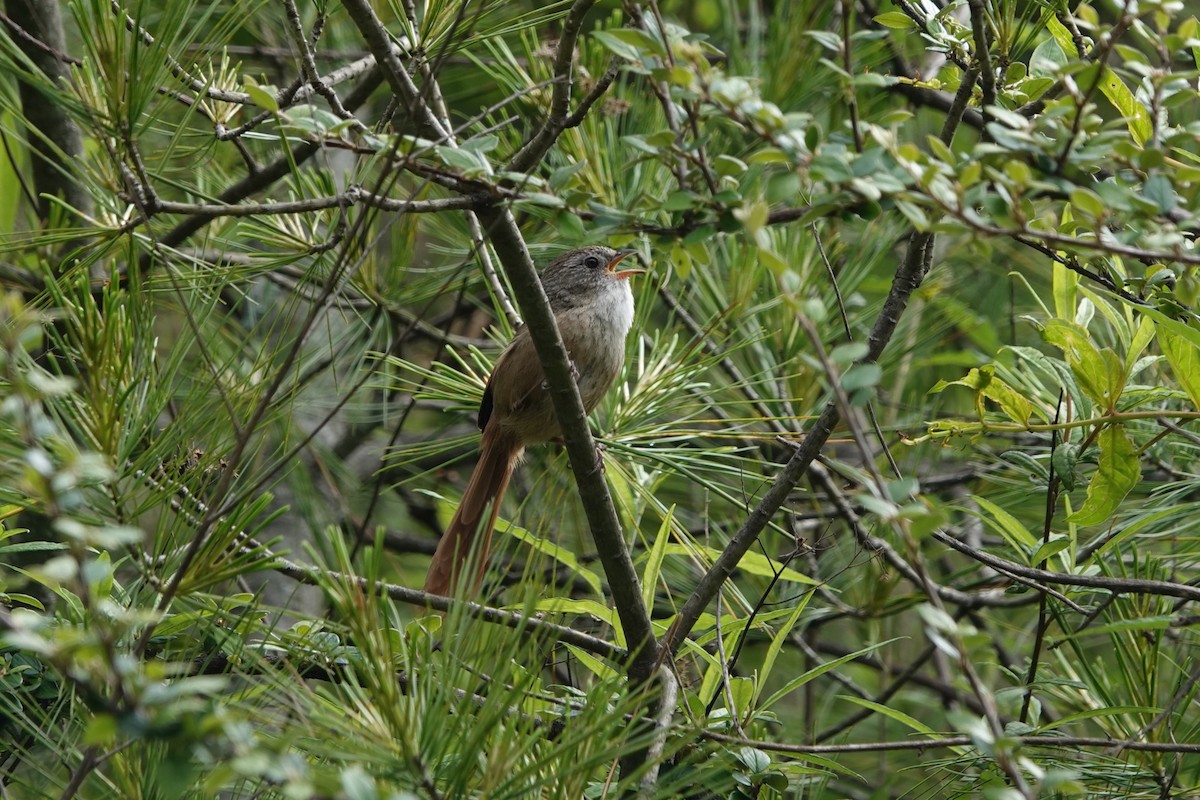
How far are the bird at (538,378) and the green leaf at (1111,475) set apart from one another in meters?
1.49

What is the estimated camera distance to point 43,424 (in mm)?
1229

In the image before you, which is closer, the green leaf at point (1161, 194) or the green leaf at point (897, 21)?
the green leaf at point (1161, 194)

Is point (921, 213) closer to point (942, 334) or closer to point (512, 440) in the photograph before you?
point (512, 440)

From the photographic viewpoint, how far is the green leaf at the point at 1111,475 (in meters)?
2.32

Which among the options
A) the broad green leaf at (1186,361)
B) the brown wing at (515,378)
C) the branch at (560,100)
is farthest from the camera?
the brown wing at (515,378)

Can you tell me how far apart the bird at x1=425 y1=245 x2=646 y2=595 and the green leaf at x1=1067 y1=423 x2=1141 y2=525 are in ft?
4.88

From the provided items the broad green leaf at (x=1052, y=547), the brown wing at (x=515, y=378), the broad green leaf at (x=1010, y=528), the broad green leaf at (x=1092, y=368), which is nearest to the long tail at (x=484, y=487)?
the brown wing at (x=515, y=378)

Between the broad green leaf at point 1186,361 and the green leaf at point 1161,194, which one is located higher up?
the green leaf at point 1161,194

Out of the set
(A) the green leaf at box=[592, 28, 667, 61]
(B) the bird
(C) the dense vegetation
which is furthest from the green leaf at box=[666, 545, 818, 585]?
(A) the green leaf at box=[592, 28, 667, 61]

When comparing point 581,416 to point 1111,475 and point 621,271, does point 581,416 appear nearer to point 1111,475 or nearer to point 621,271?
point 1111,475

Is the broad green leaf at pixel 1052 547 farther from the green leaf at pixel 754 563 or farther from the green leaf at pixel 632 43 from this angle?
the green leaf at pixel 632 43

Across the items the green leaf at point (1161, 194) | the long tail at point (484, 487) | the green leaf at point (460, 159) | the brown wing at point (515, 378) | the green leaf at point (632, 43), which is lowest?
the long tail at point (484, 487)

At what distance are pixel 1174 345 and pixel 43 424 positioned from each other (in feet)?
6.77

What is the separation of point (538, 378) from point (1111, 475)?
5.66 ft
